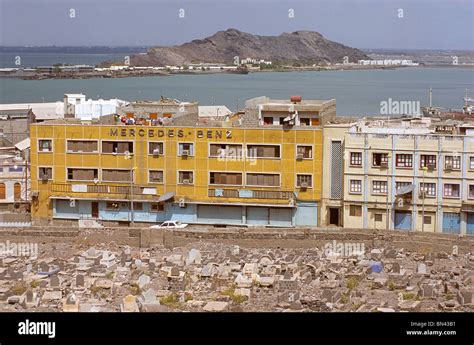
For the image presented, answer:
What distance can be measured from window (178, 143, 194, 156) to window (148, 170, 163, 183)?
0.44 metres

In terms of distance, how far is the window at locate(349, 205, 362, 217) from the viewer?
44.8ft

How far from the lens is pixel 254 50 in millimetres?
73938

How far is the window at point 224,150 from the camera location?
46.0ft

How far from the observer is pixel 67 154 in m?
14.5

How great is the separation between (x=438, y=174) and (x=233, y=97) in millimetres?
31582

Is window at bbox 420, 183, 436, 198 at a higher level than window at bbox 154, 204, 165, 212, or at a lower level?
higher

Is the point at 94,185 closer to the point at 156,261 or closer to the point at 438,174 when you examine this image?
the point at 156,261

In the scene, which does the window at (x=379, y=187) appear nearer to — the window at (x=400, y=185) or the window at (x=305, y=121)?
the window at (x=400, y=185)

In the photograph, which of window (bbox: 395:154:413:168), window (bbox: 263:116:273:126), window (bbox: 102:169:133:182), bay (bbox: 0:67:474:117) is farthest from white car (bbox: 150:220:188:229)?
bay (bbox: 0:67:474:117)

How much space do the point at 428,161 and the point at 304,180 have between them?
183cm

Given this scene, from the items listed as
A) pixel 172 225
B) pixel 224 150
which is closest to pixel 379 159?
pixel 224 150

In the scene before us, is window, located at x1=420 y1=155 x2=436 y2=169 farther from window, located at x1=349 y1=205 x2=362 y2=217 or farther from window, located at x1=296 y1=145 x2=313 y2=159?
window, located at x1=296 y1=145 x2=313 y2=159

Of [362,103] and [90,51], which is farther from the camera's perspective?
[90,51]
